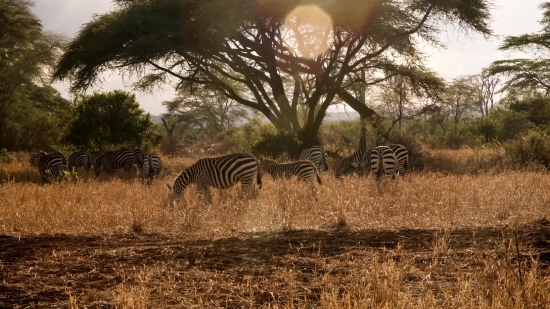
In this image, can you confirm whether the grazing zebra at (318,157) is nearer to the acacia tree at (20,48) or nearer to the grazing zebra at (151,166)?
the grazing zebra at (151,166)

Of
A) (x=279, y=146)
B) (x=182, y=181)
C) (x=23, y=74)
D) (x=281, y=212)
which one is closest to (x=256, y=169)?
(x=182, y=181)

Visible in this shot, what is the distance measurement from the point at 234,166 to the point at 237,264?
6342 millimetres

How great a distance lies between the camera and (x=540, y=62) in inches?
1005

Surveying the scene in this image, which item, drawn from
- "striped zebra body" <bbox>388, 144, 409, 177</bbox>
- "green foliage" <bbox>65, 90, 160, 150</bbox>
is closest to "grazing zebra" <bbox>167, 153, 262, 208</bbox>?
"striped zebra body" <bbox>388, 144, 409, 177</bbox>

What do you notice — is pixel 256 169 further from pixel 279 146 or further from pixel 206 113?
pixel 206 113

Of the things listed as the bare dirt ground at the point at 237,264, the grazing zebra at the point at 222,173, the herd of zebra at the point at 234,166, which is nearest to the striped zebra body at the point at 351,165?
the herd of zebra at the point at 234,166

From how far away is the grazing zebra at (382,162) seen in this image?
1482 centimetres

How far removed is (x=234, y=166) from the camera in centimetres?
1165

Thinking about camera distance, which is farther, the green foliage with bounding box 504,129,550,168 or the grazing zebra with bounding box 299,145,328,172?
the green foliage with bounding box 504,129,550,168

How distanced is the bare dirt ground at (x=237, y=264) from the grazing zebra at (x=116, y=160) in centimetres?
1284

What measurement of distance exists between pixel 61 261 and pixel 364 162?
1141cm

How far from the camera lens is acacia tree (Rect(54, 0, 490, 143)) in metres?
21.4

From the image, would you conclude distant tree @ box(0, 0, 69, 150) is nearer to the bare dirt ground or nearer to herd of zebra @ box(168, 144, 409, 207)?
herd of zebra @ box(168, 144, 409, 207)

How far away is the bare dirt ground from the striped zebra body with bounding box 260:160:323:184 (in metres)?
6.10
